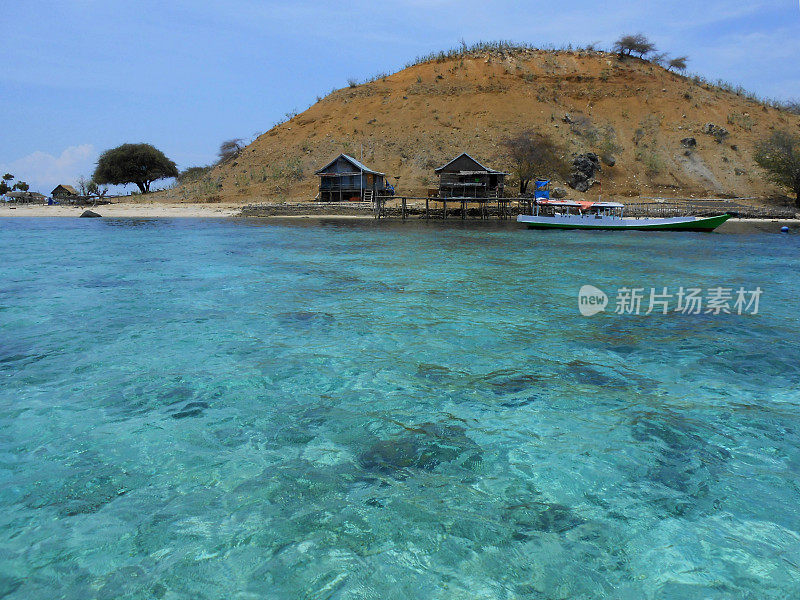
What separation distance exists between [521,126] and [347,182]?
2461cm

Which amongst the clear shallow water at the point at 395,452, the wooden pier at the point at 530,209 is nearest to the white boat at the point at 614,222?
the wooden pier at the point at 530,209

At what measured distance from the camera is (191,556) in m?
4.02

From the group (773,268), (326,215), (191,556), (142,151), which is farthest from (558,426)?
(142,151)

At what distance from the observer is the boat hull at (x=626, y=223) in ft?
115

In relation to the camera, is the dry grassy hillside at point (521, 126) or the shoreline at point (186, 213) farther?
the dry grassy hillside at point (521, 126)

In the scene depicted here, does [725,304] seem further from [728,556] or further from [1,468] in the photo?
[1,468]

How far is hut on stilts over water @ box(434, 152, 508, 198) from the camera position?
1954 inches

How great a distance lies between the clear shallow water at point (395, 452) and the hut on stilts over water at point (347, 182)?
43640 millimetres

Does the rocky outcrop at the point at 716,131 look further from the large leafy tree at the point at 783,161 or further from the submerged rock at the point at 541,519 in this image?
the submerged rock at the point at 541,519

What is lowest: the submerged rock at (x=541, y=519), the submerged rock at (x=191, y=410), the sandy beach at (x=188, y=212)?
the submerged rock at (x=541, y=519)

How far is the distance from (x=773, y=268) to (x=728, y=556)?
787 inches

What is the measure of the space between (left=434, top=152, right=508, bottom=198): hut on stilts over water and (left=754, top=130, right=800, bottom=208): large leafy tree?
24625 millimetres

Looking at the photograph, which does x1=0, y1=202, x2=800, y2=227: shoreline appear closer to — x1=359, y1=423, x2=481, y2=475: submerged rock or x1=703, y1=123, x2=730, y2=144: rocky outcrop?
x1=703, y1=123, x2=730, y2=144: rocky outcrop

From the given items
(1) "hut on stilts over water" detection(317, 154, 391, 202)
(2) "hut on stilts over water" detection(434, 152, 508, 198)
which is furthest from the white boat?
(1) "hut on stilts over water" detection(317, 154, 391, 202)
